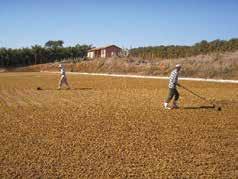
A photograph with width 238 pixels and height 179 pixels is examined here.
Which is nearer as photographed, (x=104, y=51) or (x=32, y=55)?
(x=32, y=55)

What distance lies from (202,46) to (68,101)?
64.7 metres

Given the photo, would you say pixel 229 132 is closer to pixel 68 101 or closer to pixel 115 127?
pixel 115 127

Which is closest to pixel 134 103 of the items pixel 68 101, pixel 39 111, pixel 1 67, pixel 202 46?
pixel 68 101

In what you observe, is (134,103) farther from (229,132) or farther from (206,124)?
(229,132)

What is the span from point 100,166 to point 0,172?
185 centimetres

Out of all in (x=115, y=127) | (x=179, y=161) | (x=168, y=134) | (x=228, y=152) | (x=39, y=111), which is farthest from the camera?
(x=39, y=111)

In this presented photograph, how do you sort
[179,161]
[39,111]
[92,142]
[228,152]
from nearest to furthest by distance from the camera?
[179,161], [228,152], [92,142], [39,111]

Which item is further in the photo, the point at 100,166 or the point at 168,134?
the point at 168,134

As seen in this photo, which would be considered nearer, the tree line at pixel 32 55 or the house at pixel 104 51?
the tree line at pixel 32 55

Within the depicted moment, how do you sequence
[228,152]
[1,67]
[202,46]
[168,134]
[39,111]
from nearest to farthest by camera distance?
[228,152], [168,134], [39,111], [202,46], [1,67]

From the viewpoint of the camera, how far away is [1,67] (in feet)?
287

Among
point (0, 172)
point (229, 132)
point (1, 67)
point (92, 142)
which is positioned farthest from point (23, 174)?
point (1, 67)

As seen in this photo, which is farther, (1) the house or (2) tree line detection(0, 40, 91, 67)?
(1) the house

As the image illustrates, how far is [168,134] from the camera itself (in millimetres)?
10883
